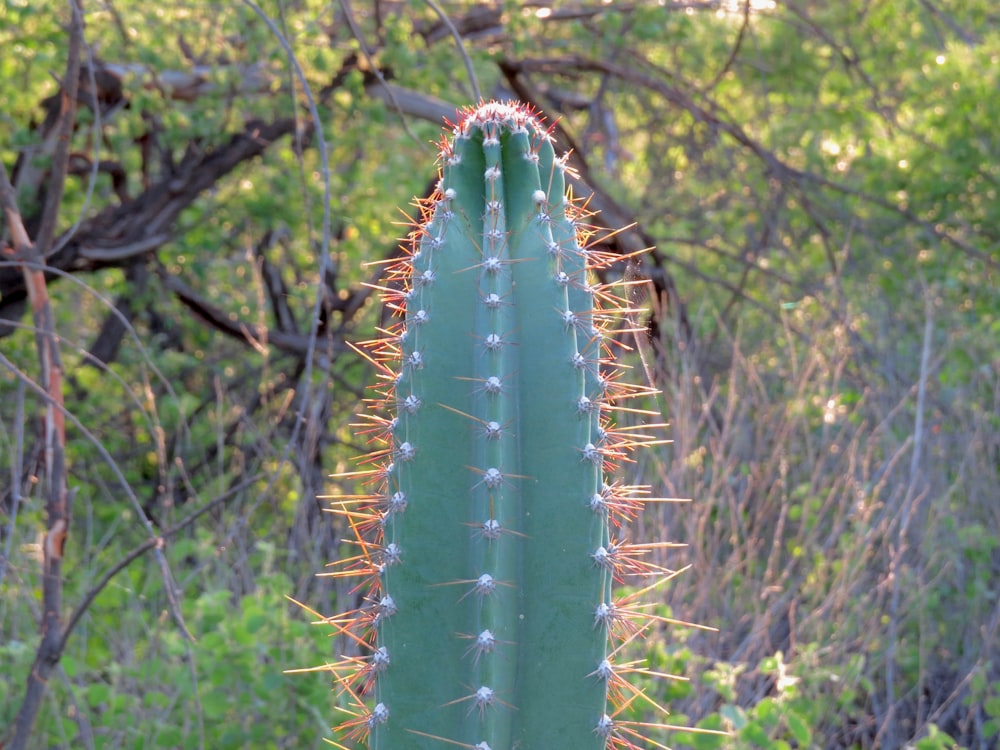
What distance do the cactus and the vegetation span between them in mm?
834

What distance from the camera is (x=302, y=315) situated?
6703 millimetres

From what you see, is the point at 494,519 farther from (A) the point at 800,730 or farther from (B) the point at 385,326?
(A) the point at 800,730

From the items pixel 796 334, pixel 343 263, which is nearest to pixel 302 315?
pixel 343 263

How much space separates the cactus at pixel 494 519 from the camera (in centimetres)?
166

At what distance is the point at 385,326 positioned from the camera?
268 centimetres

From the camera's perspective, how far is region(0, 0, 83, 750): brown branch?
275 centimetres

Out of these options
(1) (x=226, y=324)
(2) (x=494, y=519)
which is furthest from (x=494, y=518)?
(1) (x=226, y=324)

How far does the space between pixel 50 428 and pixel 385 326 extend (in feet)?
3.05

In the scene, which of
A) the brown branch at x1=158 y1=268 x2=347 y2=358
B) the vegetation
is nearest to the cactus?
the vegetation

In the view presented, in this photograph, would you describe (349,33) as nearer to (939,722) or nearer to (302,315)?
(302,315)

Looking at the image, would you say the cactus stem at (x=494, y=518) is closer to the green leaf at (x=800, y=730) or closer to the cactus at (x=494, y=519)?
the cactus at (x=494, y=519)

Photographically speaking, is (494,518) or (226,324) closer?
(494,518)

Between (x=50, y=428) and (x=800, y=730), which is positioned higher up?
(x=50, y=428)

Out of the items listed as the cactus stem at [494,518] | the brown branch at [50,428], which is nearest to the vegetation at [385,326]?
the brown branch at [50,428]
